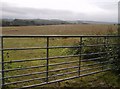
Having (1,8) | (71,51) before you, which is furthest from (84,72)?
(71,51)

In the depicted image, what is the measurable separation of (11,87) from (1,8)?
1.84m

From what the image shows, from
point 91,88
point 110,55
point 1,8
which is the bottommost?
point 91,88

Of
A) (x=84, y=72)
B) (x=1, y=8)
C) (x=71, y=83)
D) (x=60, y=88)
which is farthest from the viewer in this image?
(x=84, y=72)

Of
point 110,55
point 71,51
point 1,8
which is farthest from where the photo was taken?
point 71,51

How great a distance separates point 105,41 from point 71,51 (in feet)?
12.9

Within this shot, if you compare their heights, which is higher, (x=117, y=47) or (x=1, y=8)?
(x=1, y=8)

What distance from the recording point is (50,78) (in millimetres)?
6574

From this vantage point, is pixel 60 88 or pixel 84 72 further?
pixel 84 72

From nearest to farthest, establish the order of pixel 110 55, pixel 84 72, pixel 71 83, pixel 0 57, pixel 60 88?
pixel 0 57
pixel 60 88
pixel 71 83
pixel 84 72
pixel 110 55

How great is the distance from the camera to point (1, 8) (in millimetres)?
4941

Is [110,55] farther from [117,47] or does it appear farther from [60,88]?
[60,88]

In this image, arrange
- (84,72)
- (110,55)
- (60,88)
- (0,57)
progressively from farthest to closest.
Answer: (110,55), (84,72), (60,88), (0,57)

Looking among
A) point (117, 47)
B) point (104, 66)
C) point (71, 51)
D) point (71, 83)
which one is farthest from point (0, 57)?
point (71, 51)

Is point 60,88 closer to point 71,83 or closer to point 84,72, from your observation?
point 71,83
